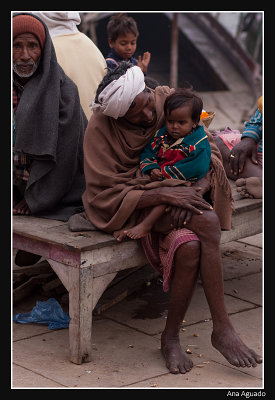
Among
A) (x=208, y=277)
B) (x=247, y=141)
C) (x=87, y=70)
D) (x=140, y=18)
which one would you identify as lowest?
(x=208, y=277)

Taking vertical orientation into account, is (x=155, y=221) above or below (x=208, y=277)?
above

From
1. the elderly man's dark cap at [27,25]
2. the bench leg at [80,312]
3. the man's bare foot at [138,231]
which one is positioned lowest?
the bench leg at [80,312]

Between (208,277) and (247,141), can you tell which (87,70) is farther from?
(208,277)

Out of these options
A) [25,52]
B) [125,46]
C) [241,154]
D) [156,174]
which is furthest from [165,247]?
[125,46]

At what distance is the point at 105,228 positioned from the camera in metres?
4.28

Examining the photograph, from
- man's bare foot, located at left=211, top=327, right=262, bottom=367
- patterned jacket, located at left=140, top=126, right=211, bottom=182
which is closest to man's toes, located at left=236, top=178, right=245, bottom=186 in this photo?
patterned jacket, located at left=140, top=126, right=211, bottom=182

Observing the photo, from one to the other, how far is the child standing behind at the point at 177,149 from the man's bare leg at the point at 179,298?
0.30m

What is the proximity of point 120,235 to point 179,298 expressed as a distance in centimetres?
50

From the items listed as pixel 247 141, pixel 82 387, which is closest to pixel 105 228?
pixel 82 387

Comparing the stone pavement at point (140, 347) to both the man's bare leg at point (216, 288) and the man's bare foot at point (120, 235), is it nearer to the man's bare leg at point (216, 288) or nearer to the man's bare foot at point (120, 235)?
the man's bare leg at point (216, 288)

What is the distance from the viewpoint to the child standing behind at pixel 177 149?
412 cm

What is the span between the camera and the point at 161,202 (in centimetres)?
414

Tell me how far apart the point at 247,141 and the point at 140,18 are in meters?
9.57

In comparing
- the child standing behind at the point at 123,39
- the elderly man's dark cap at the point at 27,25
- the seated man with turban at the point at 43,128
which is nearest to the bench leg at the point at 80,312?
the seated man with turban at the point at 43,128
